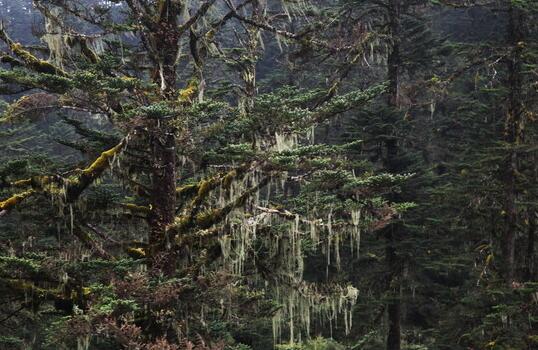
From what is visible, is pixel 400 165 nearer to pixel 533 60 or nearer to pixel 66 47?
pixel 533 60

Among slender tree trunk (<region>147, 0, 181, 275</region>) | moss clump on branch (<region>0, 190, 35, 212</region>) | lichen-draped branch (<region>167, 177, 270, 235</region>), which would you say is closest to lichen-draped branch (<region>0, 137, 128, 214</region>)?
moss clump on branch (<region>0, 190, 35, 212</region>)

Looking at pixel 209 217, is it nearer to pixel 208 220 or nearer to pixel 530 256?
pixel 208 220

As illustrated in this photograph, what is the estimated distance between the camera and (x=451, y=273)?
2534 cm

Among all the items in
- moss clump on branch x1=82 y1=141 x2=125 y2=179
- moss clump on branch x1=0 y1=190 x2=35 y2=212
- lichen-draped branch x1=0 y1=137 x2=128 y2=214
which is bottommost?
moss clump on branch x1=0 y1=190 x2=35 y2=212

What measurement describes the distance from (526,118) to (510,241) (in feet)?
12.6

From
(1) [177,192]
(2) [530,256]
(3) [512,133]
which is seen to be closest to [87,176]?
(1) [177,192]

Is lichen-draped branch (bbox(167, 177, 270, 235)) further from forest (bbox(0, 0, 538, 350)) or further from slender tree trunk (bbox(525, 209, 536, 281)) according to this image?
slender tree trunk (bbox(525, 209, 536, 281))

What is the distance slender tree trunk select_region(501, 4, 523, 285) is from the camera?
16.0 m

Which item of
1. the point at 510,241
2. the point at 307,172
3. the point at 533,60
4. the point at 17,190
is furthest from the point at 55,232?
the point at 533,60

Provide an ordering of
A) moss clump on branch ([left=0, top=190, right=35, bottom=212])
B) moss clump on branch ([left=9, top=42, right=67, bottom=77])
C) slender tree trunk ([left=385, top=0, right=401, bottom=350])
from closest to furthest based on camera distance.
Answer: moss clump on branch ([left=0, top=190, right=35, bottom=212])
moss clump on branch ([left=9, top=42, right=67, bottom=77])
slender tree trunk ([left=385, top=0, right=401, bottom=350])

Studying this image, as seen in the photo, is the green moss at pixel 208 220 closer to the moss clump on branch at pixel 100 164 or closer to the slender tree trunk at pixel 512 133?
the moss clump on branch at pixel 100 164

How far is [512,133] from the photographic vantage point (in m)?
16.3

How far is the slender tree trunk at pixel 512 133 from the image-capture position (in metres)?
16.0

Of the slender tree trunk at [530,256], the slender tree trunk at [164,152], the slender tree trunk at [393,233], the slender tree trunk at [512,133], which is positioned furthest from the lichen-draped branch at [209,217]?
the slender tree trunk at [530,256]
